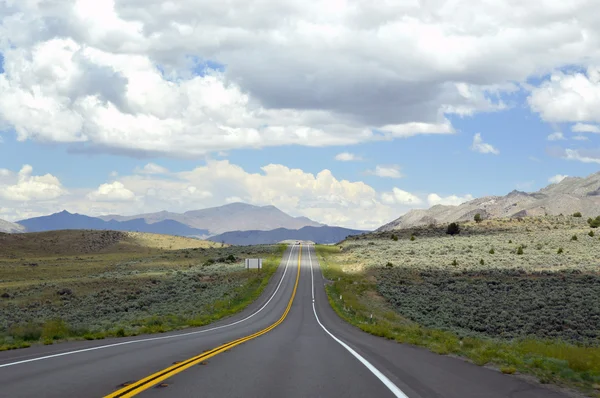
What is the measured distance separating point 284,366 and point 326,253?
346ft

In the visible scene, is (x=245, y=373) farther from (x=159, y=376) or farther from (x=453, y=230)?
(x=453, y=230)

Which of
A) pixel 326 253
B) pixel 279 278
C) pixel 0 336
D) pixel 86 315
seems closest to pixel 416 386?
pixel 0 336

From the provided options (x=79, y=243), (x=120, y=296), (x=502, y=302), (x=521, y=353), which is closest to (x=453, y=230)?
(x=502, y=302)

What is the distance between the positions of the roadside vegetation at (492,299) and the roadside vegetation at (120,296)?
1117 cm

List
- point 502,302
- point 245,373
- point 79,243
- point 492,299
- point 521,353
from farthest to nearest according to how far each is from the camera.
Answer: point 79,243
point 492,299
point 502,302
point 521,353
point 245,373

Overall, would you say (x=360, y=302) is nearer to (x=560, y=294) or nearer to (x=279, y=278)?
(x=560, y=294)

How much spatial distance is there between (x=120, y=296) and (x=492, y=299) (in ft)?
114

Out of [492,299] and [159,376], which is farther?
[492,299]

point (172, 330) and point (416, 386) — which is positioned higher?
point (416, 386)

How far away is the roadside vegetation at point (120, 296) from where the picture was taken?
25.4 metres

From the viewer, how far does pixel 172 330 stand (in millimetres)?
29359

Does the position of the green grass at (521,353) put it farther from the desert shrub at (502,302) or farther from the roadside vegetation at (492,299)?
the desert shrub at (502,302)

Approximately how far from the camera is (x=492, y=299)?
46250 millimetres

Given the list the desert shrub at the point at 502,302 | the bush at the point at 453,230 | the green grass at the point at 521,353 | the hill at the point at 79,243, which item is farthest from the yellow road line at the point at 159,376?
the hill at the point at 79,243
